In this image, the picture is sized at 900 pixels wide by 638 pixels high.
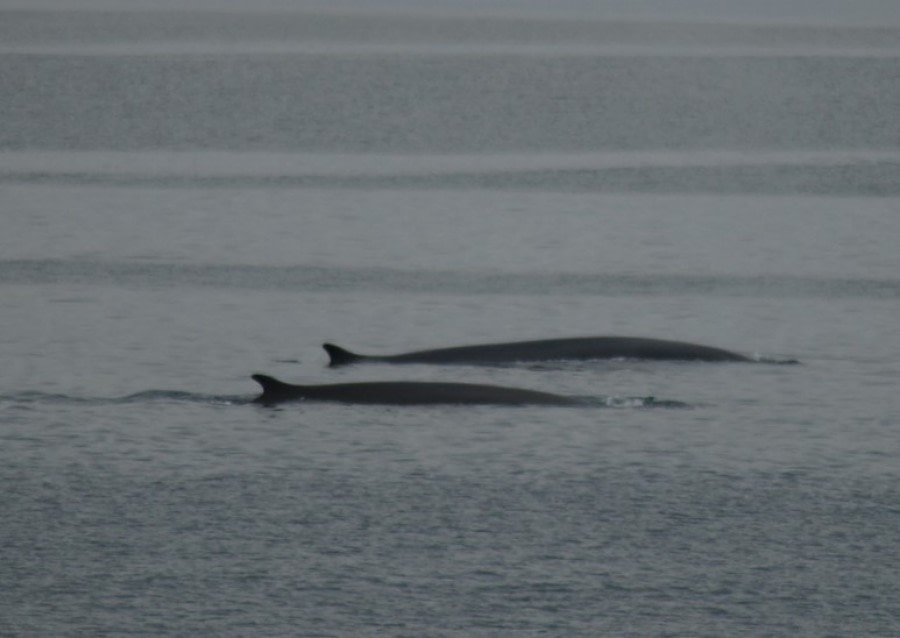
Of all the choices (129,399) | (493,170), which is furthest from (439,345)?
(493,170)

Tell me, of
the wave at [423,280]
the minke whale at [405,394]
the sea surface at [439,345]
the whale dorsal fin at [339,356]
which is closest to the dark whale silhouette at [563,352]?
the whale dorsal fin at [339,356]

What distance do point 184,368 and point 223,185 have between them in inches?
309

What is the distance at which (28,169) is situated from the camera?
18125 millimetres

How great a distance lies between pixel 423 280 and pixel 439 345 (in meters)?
2.34

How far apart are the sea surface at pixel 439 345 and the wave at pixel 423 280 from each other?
0.14 ft

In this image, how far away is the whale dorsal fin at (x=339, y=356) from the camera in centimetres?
965

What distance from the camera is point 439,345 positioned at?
414 inches

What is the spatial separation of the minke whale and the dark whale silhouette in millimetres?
833

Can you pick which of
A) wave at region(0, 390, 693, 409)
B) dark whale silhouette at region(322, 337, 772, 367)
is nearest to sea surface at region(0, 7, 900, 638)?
wave at region(0, 390, 693, 409)

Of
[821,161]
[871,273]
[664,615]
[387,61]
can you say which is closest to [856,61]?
[387,61]

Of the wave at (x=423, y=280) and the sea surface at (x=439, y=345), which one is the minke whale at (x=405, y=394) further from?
the wave at (x=423, y=280)

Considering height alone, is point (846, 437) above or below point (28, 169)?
below

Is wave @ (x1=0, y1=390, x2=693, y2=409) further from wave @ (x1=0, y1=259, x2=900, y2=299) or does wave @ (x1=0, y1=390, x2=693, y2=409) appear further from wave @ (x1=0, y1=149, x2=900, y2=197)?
wave @ (x1=0, y1=149, x2=900, y2=197)

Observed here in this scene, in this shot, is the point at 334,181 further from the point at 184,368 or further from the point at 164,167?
the point at 184,368
